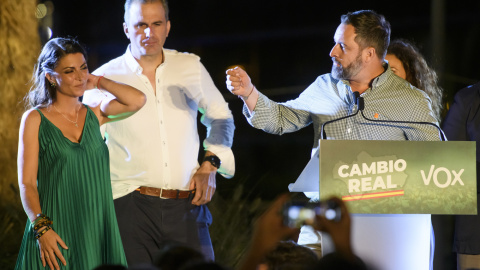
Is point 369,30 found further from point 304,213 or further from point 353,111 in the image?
point 304,213

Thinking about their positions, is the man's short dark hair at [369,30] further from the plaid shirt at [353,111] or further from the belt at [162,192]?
the belt at [162,192]

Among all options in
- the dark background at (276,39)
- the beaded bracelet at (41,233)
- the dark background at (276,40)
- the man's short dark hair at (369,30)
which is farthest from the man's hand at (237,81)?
the dark background at (276,40)

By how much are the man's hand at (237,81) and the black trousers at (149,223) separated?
874 mm

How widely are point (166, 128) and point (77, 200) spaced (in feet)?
2.61

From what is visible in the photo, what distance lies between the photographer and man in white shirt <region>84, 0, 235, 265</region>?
467 centimetres

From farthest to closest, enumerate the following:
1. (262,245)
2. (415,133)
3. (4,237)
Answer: (4,237)
(415,133)
(262,245)

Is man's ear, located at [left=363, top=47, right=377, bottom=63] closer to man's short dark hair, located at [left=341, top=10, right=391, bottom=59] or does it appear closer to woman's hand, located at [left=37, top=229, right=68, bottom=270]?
man's short dark hair, located at [left=341, top=10, right=391, bottom=59]

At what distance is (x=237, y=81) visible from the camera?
4.18m

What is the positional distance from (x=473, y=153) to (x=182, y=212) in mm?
1798

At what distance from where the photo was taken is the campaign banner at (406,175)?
359 cm

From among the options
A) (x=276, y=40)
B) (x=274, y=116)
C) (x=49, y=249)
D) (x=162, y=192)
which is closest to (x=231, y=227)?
(x=162, y=192)

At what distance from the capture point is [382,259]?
3734 millimetres

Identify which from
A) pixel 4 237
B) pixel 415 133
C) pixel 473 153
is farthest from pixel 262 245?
pixel 4 237

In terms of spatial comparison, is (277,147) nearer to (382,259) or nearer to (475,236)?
(475,236)
